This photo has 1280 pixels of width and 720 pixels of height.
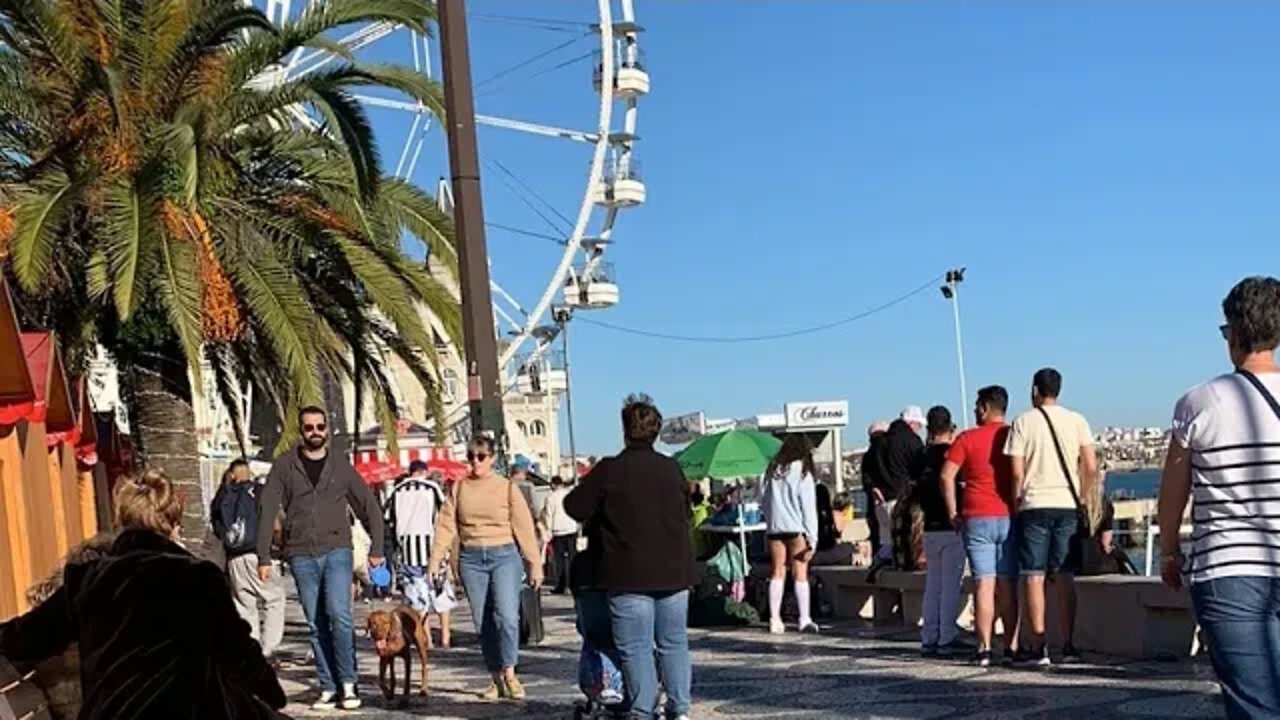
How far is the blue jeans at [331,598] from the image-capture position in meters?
9.54

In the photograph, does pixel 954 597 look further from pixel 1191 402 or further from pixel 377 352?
pixel 377 352

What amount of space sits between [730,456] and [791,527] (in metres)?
3.79

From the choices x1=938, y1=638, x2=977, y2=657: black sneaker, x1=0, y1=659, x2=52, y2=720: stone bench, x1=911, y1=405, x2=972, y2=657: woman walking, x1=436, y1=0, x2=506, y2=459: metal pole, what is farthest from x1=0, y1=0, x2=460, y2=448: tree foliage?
x1=0, y1=659, x2=52, y2=720: stone bench

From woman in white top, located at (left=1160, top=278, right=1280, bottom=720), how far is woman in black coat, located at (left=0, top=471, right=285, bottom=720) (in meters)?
2.84

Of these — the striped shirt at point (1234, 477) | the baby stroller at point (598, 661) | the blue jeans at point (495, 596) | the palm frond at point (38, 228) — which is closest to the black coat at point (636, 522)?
the baby stroller at point (598, 661)

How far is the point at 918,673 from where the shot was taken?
9.70m

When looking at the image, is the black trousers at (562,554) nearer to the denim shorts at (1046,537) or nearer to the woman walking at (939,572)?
the woman walking at (939,572)

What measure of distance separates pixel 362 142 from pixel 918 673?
6375mm

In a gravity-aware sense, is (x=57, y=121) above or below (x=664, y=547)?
above

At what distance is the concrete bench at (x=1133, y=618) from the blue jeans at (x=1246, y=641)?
477 cm

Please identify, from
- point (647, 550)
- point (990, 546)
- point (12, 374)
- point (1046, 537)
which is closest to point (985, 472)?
point (990, 546)

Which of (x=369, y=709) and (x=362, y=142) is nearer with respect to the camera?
(x=369, y=709)

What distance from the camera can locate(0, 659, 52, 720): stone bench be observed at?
4156mm

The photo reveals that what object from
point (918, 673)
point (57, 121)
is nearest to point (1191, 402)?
point (918, 673)
